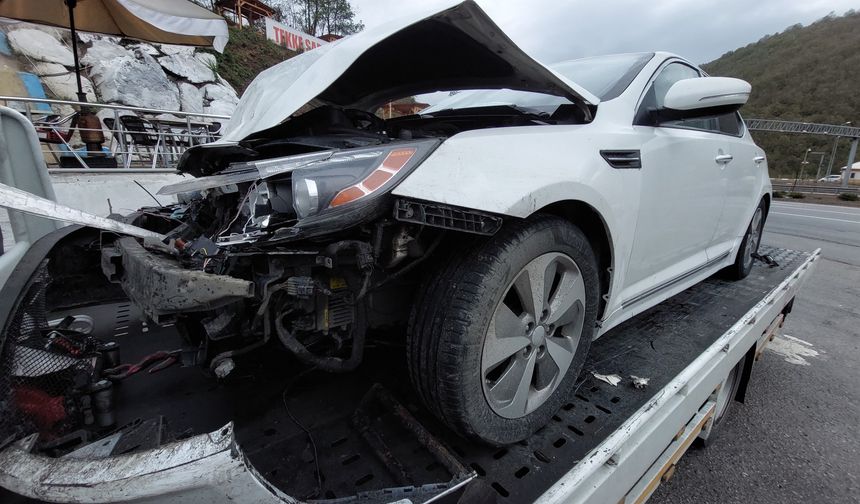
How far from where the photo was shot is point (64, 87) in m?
11.4

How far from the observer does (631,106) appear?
1799 mm

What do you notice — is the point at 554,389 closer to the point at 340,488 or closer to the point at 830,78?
the point at 340,488

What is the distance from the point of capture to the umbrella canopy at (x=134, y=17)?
536 cm

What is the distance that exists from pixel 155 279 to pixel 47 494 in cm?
49

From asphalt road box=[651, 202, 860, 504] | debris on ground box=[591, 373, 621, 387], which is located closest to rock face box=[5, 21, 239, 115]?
debris on ground box=[591, 373, 621, 387]

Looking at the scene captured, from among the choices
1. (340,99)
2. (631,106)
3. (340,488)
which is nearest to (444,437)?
(340,488)

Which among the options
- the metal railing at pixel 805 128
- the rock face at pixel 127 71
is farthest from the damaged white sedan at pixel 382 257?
the metal railing at pixel 805 128

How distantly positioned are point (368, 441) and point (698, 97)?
6.25 feet

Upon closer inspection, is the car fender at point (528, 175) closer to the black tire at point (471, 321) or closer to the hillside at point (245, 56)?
the black tire at point (471, 321)

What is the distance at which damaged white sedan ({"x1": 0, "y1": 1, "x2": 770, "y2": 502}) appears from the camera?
3.51ft

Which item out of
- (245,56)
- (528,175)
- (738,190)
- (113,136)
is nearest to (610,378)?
(528,175)

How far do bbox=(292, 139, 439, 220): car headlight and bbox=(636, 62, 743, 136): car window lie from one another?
1221 millimetres

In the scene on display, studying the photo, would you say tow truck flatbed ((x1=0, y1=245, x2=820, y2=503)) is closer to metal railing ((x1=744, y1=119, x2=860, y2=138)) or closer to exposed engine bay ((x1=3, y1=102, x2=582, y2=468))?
exposed engine bay ((x1=3, y1=102, x2=582, y2=468))

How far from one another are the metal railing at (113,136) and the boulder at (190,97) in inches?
Result: 249
